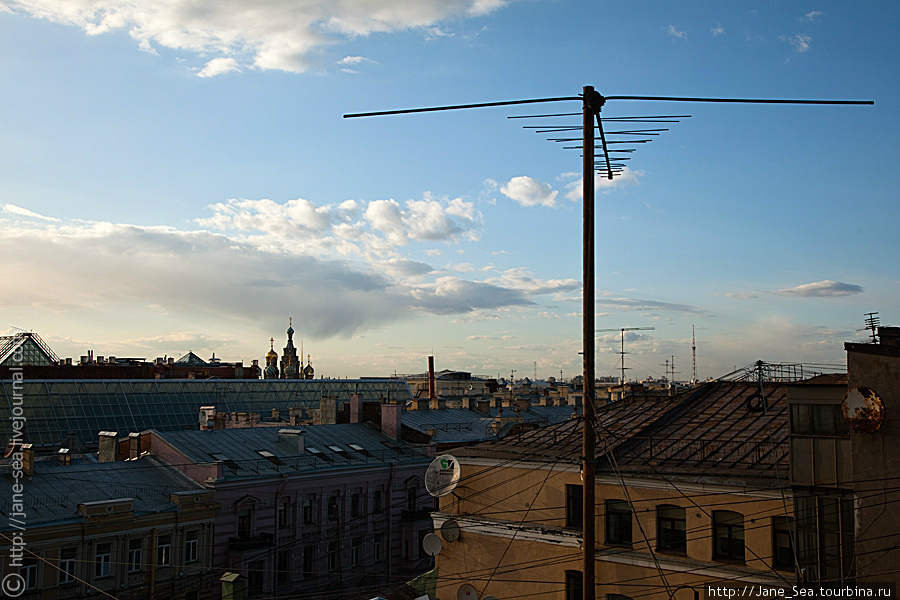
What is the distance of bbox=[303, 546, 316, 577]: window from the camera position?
39312mm

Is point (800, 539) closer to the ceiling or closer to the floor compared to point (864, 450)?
closer to the floor

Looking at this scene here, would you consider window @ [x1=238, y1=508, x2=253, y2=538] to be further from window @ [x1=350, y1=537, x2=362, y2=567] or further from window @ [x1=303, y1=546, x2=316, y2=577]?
window @ [x1=350, y1=537, x2=362, y2=567]

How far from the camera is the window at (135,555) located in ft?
102

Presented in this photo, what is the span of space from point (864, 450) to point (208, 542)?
93.7 ft

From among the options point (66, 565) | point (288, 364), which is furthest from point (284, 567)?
→ point (288, 364)

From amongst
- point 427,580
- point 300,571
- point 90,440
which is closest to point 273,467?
point 300,571

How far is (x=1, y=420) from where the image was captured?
6000 cm

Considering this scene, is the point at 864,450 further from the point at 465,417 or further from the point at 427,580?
the point at 465,417

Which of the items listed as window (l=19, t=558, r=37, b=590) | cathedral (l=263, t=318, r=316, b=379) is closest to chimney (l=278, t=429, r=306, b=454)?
window (l=19, t=558, r=37, b=590)

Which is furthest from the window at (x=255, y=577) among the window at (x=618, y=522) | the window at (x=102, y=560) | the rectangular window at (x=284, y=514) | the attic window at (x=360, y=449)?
the window at (x=618, y=522)

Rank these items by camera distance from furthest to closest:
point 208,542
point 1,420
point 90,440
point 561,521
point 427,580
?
point 90,440 < point 1,420 < point 208,542 < point 427,580 < point 561,521

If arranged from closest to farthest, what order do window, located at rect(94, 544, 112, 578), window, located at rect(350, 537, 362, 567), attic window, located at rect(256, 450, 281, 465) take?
window, located at rect(94, 544, 112, 578) < attic window, located at rect(256, 450, 281, 465) < window, located at rect(350, 537, 362, 567)

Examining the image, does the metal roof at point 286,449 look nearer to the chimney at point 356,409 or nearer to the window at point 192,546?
the chimney at point 356,409

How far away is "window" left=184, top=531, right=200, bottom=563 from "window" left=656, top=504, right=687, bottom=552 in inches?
868
